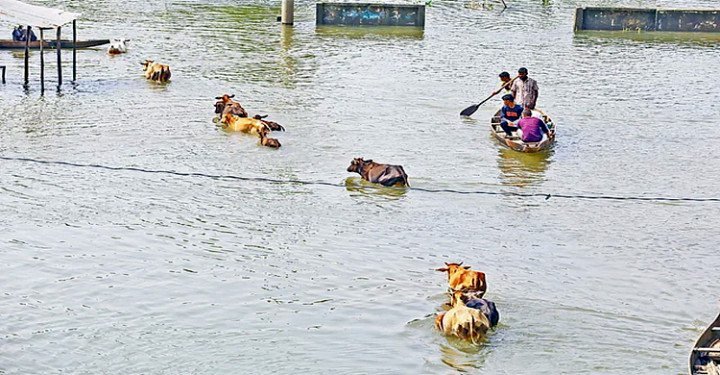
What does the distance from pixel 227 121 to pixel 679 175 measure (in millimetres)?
7626

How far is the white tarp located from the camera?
21.8 metres

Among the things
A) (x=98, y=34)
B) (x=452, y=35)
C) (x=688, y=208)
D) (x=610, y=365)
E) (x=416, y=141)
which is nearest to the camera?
(x=610, y=365)

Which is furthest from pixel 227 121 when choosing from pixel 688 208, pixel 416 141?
pixel 688 208

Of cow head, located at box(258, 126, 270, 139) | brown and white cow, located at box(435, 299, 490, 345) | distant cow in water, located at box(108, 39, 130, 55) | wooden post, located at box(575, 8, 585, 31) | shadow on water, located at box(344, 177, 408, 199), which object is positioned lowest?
brown and white cow, located at box(435, 299, 490, 345)

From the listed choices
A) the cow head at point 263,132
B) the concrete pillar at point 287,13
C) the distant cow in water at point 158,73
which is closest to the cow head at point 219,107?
the cow head at point 263,132

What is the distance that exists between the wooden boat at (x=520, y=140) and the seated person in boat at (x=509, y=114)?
0.43ft

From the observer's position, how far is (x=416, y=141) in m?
19.9

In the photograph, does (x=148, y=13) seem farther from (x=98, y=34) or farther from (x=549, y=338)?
(x=549, y=338)

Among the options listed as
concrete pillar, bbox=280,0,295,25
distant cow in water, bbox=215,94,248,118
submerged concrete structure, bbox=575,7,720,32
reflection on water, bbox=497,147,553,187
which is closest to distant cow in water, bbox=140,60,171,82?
distant cow in water, bbox=215,94,248,118

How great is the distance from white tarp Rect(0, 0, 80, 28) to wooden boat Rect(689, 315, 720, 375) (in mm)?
15059

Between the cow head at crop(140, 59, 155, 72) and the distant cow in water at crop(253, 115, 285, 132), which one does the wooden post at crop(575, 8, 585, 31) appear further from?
the distant cow in water at crop(253, 115, 285, 132)

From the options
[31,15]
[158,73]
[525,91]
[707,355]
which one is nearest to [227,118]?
[31,15]

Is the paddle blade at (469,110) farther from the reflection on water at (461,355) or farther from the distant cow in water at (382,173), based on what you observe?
the reflection on water at (461,355)

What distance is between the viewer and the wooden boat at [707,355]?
945 cm
